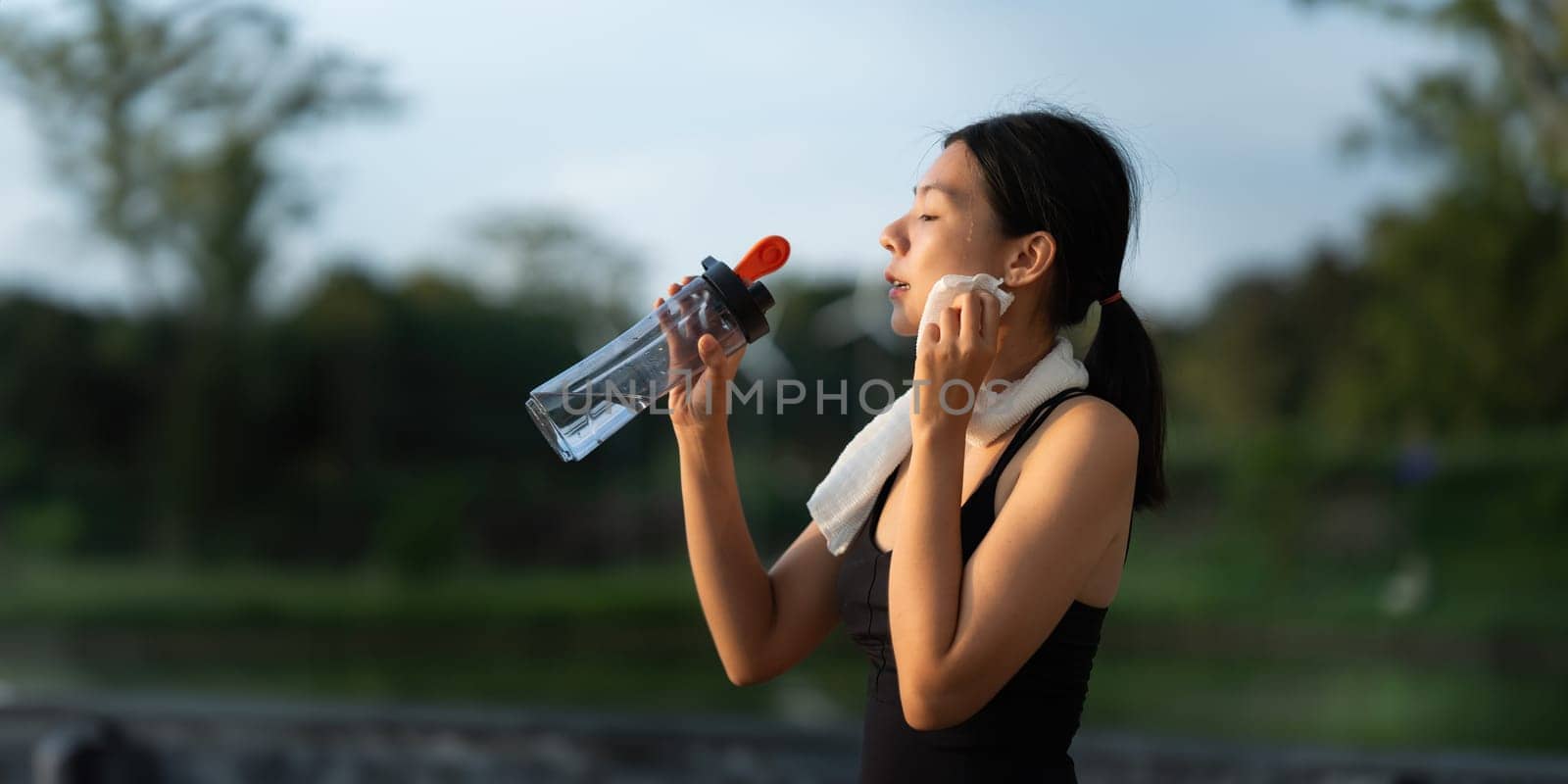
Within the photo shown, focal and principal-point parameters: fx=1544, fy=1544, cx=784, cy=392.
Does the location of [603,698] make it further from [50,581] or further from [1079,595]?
[1079,595]

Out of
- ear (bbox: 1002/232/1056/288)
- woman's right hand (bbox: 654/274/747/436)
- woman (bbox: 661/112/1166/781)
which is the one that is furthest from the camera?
woman's right hand (bbox: 654/274/747/436)

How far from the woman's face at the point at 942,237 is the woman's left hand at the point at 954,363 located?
82 millimetres

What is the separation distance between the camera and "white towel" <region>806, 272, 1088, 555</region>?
1255 mm

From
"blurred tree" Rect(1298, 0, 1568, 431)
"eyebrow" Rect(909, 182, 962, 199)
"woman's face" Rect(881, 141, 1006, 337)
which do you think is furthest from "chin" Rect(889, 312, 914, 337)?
"blurred tree" Rect(1298, 0, 1568, 431)

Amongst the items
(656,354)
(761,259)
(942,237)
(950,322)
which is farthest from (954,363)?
(656,354)

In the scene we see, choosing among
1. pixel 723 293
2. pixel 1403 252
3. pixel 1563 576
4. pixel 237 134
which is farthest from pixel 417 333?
pixel 723 293

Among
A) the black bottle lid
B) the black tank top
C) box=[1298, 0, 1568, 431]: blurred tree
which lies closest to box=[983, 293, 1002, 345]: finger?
the black tank top

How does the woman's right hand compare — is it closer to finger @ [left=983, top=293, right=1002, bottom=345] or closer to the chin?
the chin

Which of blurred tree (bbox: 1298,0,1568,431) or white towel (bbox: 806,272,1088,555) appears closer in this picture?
white towel (bbox: 806,272,1088,555)

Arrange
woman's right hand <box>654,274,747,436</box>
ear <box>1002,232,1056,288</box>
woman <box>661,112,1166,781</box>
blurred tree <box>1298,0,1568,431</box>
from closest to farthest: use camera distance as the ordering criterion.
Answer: woman <box>661,112,1166,781</box>, ear <box>1002,232,1056,288</box>, woman's right hand <box>654,274,747,436</box>, blurred tree <box>1298,0,1568,431</box>

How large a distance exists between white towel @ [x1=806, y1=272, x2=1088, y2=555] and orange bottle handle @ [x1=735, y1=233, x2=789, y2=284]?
15cm

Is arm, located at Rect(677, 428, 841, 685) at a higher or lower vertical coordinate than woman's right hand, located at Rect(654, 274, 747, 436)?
lower

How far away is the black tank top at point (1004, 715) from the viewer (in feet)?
4.03

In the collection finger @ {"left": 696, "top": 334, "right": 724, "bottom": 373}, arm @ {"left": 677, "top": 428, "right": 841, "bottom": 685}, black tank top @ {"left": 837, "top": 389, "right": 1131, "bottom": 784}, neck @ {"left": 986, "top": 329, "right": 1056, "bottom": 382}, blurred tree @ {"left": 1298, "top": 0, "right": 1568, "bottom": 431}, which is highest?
finger @ {"left": 696, "top": 334, "right": 724, "bottom": 373}
